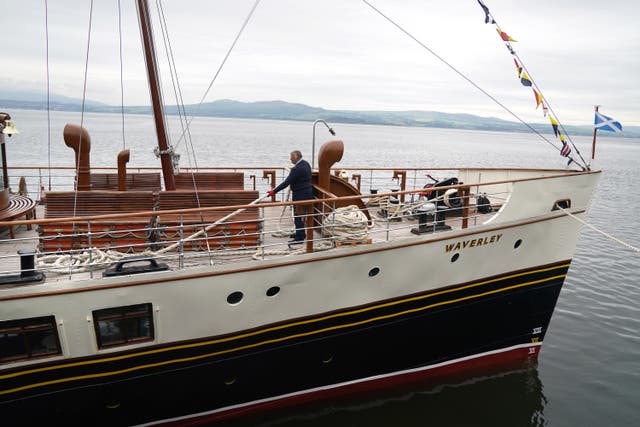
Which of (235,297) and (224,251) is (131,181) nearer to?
(224,251)

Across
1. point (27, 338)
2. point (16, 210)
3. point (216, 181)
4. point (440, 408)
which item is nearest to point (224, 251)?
point (27, 338)

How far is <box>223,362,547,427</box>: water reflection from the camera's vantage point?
815cm

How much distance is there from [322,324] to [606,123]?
6.70 m

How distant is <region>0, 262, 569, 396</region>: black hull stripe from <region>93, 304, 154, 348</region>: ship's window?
0.71 ft

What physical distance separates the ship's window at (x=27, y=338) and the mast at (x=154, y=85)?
368 cm

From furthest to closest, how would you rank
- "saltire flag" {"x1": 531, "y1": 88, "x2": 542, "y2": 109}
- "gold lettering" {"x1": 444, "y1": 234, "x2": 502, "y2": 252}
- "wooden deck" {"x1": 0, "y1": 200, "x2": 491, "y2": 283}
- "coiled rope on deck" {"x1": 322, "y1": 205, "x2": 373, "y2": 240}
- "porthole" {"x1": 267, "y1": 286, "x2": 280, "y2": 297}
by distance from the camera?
"saltire flag" {"x1": 531, "y1": 88, "x2": 542, "y2": 109} → "gold lettering" {"x1": 444, "y1": 234, "x2": 502, "y2": 252} → "coiled rope on deck" {"x1": 322, "y1": 205, "x2": 373, "y2": 240} → "porthole" {"x1": 267, "y1": 286, "x2": 280, "y2": 297} → "wooden deck" {"x1": 0, "y1": 200, "x2": 491, "y2": 283}

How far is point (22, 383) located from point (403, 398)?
20.1 ft

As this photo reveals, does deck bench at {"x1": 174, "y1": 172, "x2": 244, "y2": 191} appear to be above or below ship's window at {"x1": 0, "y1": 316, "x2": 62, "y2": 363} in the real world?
above

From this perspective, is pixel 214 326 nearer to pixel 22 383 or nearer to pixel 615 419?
pixel 22 383

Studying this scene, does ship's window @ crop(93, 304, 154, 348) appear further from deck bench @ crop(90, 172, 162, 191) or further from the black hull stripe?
deck bench @ crop(90, 172, 162, 191)

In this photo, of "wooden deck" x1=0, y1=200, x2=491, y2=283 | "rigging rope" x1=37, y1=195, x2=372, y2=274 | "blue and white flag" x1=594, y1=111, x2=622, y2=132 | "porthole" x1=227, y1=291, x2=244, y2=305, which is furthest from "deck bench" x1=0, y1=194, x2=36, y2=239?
"blue and white flag" x1=594, y1=111, x2=622, y2=132

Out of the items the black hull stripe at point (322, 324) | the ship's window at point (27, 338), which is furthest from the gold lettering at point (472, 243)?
the ship's window at point (27, 338)

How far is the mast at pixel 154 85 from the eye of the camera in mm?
8734

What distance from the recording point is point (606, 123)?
9062 millimetres
